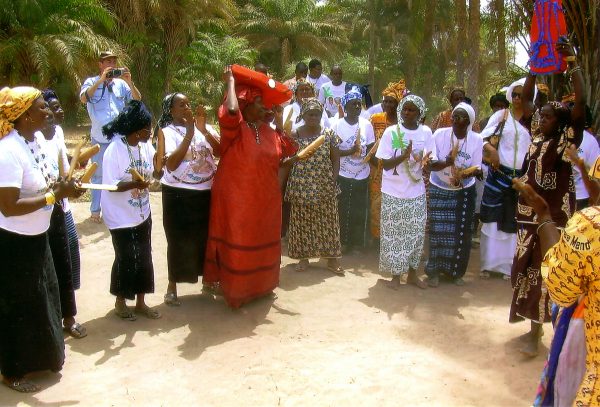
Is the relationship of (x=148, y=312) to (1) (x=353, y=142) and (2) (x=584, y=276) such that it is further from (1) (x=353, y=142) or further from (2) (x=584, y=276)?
(2) (x=584, y=276)

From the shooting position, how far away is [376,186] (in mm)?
7176

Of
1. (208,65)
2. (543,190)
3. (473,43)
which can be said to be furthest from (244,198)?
(208,65)

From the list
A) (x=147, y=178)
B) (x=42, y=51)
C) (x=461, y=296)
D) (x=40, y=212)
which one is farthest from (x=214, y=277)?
(x=42, y=51)

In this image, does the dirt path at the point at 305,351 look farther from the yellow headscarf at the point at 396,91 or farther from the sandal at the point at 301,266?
the yellow headscarf at the point at 396,91

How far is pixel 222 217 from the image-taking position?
5164 millimetres

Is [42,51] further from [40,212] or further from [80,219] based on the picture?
[40,212]

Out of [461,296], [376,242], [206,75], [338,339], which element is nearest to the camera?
[338,339]

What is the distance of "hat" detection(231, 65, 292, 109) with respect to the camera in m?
5.02

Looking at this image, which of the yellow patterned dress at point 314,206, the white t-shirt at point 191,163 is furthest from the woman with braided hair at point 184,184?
the yellow patterned dress at point 314,206

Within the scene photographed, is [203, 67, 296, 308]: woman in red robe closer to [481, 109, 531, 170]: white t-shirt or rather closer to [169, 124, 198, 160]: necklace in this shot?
[169, 124, 198, 160]: necklace

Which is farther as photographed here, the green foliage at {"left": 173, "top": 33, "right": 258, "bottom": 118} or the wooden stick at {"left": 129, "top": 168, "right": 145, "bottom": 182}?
the green foliage at {"left": 173, "top": 33, "right": 258, "bottom": 118}

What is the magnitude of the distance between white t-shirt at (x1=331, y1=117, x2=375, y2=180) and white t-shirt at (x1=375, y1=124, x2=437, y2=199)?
87cm

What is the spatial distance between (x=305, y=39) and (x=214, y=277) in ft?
75.4

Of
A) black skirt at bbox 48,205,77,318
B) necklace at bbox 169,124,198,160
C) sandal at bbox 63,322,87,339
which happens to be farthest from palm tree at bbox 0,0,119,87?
sandal at bbox 63,322,87,339
